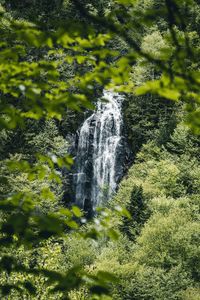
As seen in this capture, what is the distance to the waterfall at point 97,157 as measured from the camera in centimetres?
4919

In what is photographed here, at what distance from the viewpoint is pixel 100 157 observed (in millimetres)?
50094

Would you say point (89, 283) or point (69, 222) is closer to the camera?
point (89, 283)

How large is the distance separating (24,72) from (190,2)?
1835 mm

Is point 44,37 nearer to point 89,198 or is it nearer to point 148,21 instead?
point 148,21

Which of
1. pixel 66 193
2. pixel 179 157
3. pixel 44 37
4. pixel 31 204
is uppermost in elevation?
pixel 44 37

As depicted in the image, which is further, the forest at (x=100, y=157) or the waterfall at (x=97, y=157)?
the waterfall at (x=97, y=157)

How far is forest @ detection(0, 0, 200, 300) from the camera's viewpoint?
4699 mm

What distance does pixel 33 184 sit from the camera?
141 ft

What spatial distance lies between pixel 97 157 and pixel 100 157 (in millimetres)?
312

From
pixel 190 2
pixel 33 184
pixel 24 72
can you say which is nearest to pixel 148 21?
pixel 190 2

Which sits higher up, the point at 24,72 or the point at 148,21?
the point at 148,21

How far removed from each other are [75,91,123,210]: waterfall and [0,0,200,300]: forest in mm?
108

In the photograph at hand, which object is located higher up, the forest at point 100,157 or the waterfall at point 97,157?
the forest at point 100,157

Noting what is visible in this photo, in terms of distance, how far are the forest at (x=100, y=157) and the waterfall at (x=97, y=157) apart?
0.35 feet
